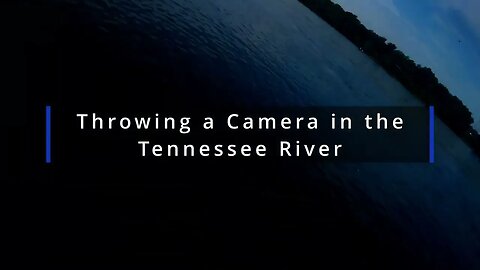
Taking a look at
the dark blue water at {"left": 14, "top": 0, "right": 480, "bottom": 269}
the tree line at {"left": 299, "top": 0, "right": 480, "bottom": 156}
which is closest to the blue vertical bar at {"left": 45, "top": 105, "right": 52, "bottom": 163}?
the dark blue water at {"left": 14, "top": 0, "right": 480, "bottom": 269}

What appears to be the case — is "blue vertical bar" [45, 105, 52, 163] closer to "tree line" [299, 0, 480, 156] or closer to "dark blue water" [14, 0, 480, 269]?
"dark blue water" [14, 0, 480, 269]

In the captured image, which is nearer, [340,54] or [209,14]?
[209,14]

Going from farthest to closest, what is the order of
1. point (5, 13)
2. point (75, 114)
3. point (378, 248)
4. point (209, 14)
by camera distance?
point (209, 14) → point (5, 13) → point (378, 248) → point (75, 114)

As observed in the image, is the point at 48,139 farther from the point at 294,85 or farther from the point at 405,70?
the point at 405,70

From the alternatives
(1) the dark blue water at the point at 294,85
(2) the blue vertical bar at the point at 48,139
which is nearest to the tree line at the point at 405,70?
(1) the dark blue water at the point at 294,85

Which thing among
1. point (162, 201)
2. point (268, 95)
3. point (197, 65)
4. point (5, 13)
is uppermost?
point (5, 13)

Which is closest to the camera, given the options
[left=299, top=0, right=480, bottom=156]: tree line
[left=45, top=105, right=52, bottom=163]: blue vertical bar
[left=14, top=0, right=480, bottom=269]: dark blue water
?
[left=45, top=105, right=52, bottom=163]: blue vertical bar

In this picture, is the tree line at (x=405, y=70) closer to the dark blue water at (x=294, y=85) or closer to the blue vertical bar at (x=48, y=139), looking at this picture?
the dark blue water at (x=294, y=85)

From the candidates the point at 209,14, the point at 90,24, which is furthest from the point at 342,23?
the point at 90,24

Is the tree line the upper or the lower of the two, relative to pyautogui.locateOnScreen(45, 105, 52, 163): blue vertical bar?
upper

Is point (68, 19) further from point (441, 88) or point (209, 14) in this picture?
point (441, 88)

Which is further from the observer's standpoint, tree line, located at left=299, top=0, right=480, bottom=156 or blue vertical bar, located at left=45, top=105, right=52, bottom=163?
tree line, located at left=299, top=0, right=480, bottom=156
